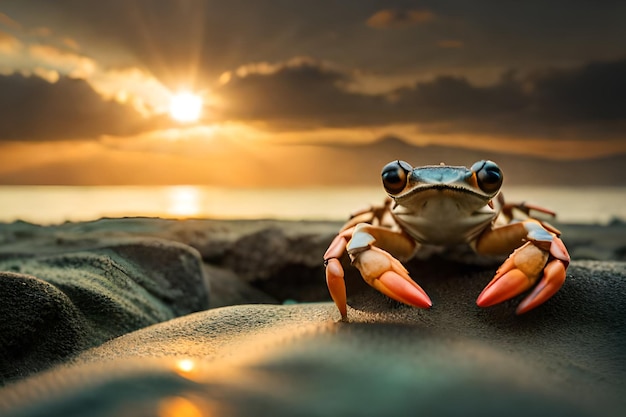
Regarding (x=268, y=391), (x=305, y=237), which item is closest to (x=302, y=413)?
(x=268, y=391)

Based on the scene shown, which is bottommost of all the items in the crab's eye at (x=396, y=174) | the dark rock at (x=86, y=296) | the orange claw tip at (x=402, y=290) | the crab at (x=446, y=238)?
the dark rock at (x=86, y=296)

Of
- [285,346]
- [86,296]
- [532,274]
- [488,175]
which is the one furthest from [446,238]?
[86,296]

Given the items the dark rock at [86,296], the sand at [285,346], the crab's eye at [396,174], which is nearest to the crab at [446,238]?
the crab's eye at [396,174]

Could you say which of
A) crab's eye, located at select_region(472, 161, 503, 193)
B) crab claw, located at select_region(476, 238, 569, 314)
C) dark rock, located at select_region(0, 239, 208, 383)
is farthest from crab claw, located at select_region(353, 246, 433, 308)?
→ dark rock, located at select_region(0, 239, 208, 383)

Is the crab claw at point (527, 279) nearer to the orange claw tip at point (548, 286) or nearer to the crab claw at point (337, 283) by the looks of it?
the orange claw tip at point (548, 286)

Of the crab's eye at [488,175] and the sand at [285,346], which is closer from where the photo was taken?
the sand at [285,346]

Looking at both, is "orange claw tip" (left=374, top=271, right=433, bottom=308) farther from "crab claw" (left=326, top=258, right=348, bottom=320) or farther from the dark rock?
the dark rock

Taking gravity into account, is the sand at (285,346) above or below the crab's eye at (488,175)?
below

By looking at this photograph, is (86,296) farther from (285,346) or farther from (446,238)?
(446,238)
